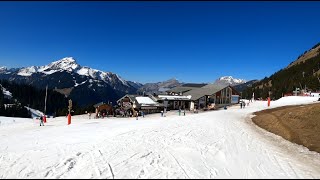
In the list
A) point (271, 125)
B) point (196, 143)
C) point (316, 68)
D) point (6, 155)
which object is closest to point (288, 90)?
point (316, 68)

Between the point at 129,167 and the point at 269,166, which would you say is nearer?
the point at 129,167

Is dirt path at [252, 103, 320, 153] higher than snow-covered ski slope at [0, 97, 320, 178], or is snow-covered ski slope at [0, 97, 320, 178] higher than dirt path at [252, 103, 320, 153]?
dirt path at [252, 103, 320, 153]

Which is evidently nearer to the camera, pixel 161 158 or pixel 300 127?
pixel 161 158

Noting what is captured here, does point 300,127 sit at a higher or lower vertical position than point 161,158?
higher

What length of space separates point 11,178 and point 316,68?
20166 cm

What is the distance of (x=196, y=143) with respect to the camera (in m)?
25.7

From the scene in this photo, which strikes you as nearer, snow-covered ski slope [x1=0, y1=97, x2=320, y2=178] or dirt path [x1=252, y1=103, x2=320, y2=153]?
snow-covered ski slope [x1=0, y1=97, x2=320, y2=178]

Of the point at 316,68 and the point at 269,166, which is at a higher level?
the point at 316,68

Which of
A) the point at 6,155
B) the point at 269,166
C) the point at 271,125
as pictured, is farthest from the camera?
the point at 271,125

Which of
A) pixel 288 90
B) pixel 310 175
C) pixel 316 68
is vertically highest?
pixel 316 68

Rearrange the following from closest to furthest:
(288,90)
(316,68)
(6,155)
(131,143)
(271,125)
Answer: (6,155) < (131,143) < (271,125) < (288,90) < (316,68)

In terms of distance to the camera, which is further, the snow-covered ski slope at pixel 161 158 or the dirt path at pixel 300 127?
the dirt path at pixel 300 127

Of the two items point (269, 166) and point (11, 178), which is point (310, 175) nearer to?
point (269, 166)

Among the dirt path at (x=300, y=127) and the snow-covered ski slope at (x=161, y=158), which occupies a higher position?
the dirt path at (x=300, y=127)
